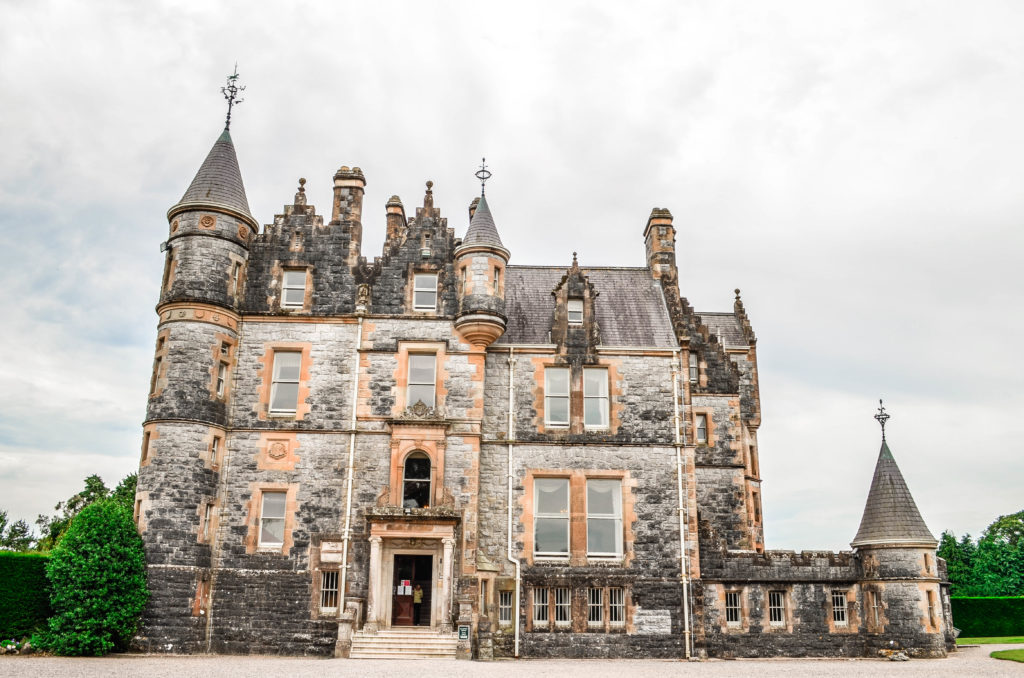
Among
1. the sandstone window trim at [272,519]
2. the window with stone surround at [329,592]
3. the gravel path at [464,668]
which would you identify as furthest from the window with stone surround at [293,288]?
the gravel path at [464,668]

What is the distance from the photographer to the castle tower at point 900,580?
2467cm

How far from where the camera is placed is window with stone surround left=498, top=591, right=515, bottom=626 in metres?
24.7

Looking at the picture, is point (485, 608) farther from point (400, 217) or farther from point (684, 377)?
point (400, 217)

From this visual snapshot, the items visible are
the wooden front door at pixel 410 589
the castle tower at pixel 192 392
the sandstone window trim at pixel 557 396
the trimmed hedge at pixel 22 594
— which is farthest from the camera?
the sandstone window trim at pixel 557 396

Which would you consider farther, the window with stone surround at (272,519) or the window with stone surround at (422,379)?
the window with stone surround at (422,379)

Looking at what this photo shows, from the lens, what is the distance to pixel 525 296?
2942 centimetres

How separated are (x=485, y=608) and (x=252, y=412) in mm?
9636

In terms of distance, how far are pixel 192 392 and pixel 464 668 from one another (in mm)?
11853

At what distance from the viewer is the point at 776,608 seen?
83.7 feet

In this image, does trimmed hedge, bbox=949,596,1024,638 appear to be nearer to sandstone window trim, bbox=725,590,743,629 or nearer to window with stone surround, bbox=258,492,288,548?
sandstone window trim, bbox=725,590,743,629

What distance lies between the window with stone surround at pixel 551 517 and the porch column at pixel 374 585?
198 inches

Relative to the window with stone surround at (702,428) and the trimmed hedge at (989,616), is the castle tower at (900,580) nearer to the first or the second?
the window with stone surround at (702,428)

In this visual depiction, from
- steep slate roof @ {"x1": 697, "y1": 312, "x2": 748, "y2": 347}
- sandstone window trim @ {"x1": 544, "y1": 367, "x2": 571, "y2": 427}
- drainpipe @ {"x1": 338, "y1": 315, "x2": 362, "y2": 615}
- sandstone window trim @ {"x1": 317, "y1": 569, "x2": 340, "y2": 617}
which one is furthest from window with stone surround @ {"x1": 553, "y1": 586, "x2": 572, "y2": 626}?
steep slate roof @ {"x1": 697, "y1": 312, "x2": 748, "y2": 347}

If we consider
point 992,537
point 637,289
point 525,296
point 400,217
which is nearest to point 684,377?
point 637,289
